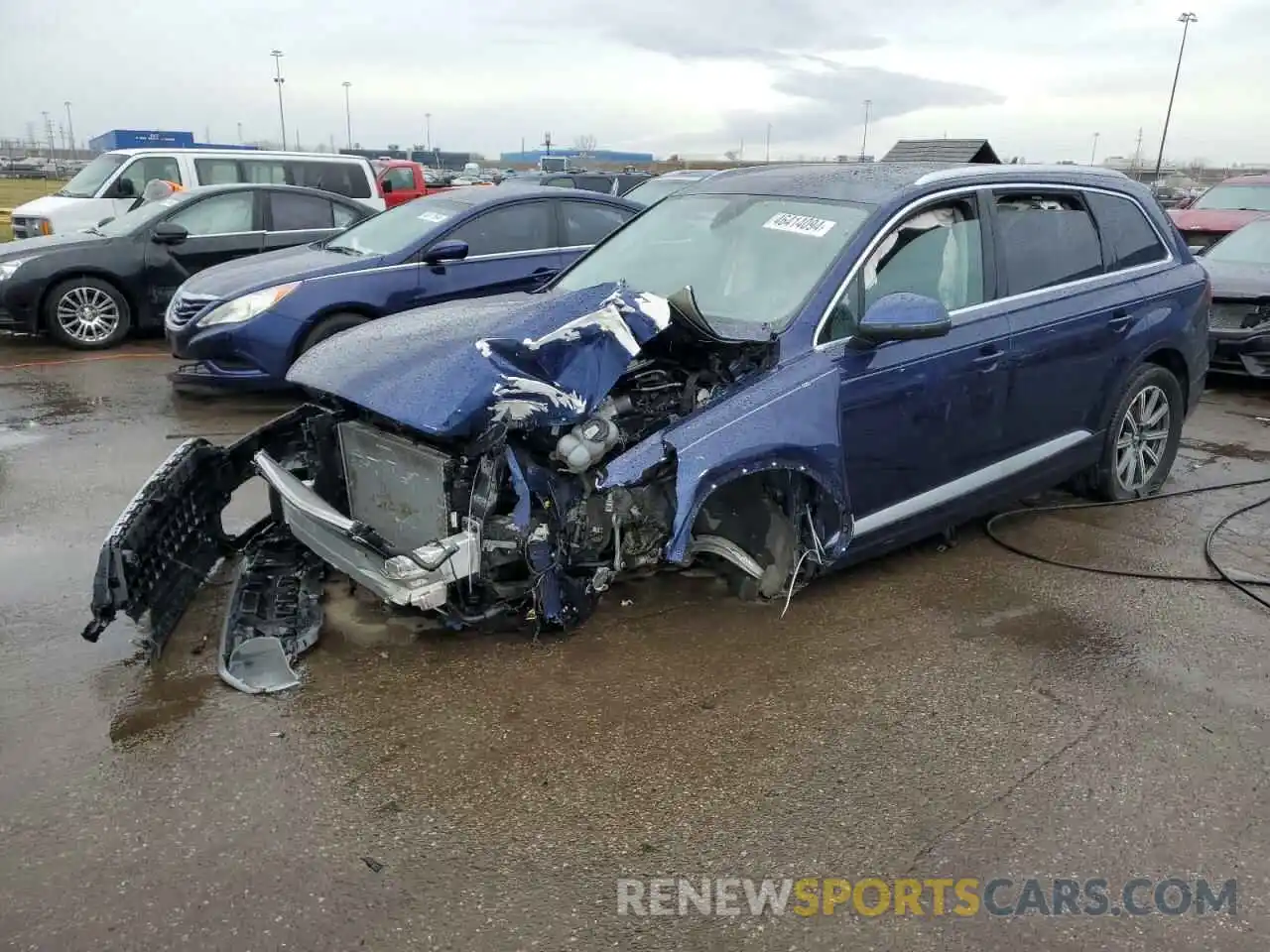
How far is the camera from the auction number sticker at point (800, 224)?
423 cm

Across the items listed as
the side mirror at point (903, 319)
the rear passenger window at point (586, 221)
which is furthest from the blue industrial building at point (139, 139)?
A: the side mirror at point (903, 319)

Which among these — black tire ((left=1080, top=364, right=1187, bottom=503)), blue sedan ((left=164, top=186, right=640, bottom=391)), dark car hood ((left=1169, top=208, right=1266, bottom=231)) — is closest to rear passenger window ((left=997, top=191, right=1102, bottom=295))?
black tire ((left=1080, top=364, right=1187, bottom=503))

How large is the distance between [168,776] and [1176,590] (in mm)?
4252

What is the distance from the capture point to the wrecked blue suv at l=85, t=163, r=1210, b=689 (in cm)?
349

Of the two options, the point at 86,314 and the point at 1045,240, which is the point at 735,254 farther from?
the point at 86,314

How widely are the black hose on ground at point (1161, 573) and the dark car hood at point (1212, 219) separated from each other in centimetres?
857

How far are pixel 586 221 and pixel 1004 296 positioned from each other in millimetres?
4795

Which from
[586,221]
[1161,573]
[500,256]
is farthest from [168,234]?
[1161,573]

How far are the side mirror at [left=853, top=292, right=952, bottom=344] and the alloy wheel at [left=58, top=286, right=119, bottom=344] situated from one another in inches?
338

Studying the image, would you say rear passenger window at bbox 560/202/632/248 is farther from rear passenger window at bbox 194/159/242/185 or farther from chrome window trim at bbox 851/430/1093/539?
rear passenger window at bbox 194/159/242/185

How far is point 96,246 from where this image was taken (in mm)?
9633

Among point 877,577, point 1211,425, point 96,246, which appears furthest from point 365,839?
point 96,246

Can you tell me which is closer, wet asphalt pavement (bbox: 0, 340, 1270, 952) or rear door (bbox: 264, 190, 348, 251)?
wet asphalt pavement (bbox: 0, 340, 1270, 952)

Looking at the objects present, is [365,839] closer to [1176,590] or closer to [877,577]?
[877,577]
